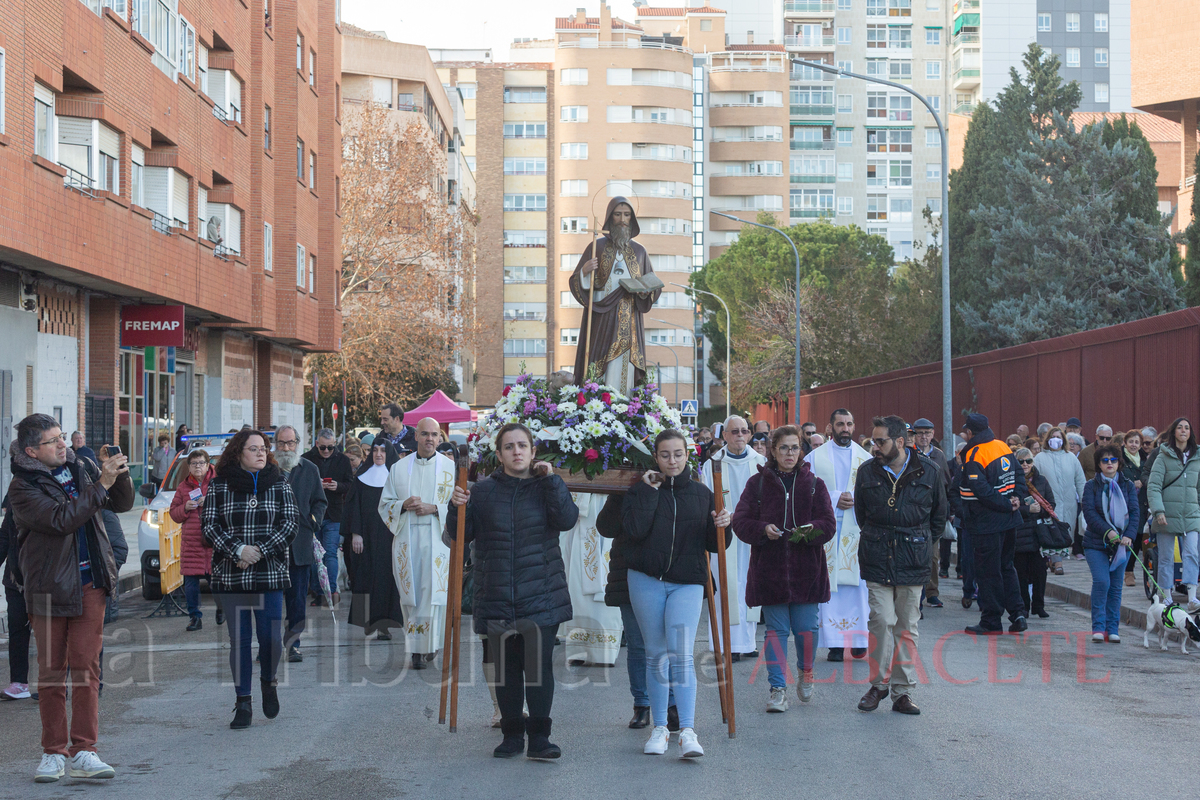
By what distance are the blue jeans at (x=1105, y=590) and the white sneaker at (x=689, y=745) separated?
565 cm

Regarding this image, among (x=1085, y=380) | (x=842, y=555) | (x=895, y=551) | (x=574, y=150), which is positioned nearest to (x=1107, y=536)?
(x=842, y=555)

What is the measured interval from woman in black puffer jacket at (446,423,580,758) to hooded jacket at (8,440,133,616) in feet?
6.19

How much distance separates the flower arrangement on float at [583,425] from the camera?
914cm

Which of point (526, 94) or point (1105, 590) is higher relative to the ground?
point (526, 94)

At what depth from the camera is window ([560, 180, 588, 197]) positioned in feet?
297

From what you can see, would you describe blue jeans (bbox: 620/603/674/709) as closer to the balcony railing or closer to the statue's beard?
the statue's beard

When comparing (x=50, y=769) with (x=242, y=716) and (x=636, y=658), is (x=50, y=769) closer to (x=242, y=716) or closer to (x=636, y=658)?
(x=242, y=716)

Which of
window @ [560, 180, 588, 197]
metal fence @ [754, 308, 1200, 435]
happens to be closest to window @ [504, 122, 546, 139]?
window @ [560, 180, 588, 197]

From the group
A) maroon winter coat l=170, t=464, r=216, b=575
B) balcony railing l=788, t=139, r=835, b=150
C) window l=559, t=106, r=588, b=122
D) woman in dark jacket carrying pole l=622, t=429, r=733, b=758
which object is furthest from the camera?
balcony railing l=788, t=139, r=835, b=150

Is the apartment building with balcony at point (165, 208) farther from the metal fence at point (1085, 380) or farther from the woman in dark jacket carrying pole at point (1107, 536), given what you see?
the woman in dark jacket carrying pole at point (1107, 536)

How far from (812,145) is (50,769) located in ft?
316

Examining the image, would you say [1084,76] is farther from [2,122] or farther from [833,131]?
[2,122]

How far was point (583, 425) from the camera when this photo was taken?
361 inches

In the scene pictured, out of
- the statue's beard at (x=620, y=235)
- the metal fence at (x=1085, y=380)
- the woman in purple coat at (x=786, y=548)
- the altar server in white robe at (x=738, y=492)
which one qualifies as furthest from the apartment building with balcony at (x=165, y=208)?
the metal fence at (x=1085, y=380)
